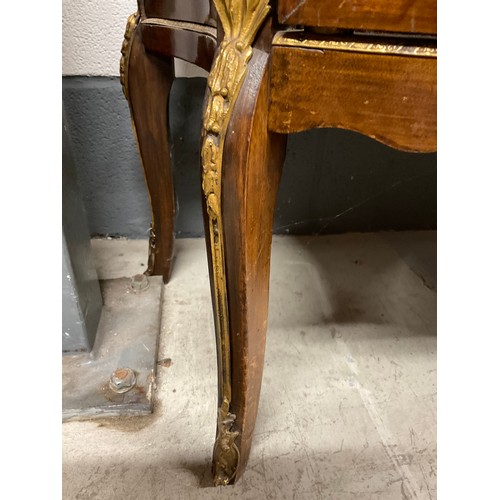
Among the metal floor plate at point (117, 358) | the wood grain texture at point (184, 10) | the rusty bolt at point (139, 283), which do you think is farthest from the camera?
the rusty bolt at point (139, 283)

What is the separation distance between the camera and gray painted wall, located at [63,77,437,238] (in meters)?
0.99

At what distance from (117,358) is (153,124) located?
0.39 metres

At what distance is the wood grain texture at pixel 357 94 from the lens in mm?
375

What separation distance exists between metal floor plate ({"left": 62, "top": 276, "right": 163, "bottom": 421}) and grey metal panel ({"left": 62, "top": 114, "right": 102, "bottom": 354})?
1.0 inches

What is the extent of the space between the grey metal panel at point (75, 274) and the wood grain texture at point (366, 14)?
0.42 metres

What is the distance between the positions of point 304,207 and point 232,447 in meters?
0.68

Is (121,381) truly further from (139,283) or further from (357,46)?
(357,46)

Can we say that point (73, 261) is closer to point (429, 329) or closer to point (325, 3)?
point (325, 3)

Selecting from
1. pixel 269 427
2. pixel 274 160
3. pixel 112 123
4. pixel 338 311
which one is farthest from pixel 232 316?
pixel 112 123

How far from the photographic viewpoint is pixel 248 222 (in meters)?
0.42

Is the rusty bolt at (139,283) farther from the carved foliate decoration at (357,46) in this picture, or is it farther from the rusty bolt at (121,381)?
the carved foliate decoration at (357,46)

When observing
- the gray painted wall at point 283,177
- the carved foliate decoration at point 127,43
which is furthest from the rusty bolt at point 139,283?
the carved foliate decoration at point 127,43

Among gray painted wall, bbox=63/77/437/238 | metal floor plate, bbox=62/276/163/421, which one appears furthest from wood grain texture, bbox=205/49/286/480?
gray painted wall, bbox=63/77/437/238

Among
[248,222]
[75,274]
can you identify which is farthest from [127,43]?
[248,222]
